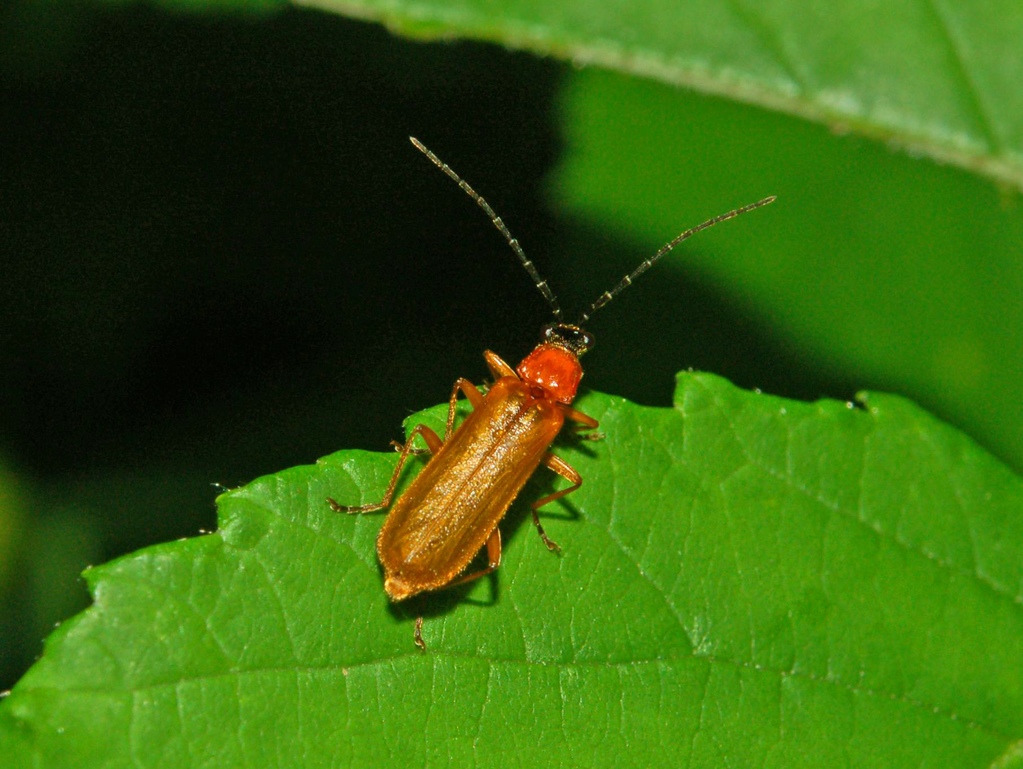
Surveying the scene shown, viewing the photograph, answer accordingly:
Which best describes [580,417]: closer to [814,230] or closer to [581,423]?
[581,423]

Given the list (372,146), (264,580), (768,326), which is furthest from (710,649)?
(372,146)

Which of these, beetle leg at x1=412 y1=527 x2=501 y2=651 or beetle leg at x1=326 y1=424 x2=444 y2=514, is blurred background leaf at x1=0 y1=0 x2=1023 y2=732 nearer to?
beetle leg at x1=326 y1=424 x2=444 y2=514

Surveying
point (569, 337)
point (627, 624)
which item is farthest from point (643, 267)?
point (627, 624)

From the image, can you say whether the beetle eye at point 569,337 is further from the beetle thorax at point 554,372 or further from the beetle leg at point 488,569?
the beetle leg at point 488,569

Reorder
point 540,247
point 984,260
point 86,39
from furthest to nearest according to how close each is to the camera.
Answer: point 86,39, point 540,247, point 984,260

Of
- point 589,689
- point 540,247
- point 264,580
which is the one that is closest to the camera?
point 264,580

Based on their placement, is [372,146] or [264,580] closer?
[264,580]

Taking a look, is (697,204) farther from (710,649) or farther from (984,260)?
(710,649)
